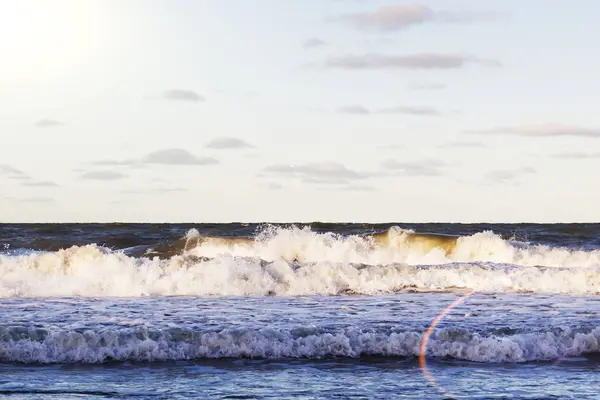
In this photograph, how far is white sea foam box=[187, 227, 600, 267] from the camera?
2941 centimetres

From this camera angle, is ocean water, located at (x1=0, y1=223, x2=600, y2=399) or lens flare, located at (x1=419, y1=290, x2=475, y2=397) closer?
lens flare, located at (x1=419, y1=290, x2=475, y2=397)

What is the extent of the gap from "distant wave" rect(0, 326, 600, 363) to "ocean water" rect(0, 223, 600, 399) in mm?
20

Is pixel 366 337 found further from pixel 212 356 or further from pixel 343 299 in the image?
pixel 343 299

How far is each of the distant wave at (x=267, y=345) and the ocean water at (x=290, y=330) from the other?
0.07ft

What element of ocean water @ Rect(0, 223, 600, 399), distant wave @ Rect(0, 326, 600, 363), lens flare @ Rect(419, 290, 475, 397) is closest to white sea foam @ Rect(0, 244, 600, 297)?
ocean water @ Rect(0, 223, 600, 399)

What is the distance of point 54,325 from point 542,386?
7.71 metres

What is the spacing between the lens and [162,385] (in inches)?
391

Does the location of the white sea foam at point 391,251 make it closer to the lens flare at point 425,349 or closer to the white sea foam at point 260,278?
the white sea foam at point 260,278

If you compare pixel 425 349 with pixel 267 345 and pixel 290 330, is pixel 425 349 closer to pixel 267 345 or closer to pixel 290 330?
pixel 290 330

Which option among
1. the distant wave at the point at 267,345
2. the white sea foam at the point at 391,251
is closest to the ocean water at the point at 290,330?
the distant wave at the point at 267,345

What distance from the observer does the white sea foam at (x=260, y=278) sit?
20.2 m

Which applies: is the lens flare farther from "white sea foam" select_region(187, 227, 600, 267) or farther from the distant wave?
"white sea foam" select_region(187, 227, 600, 267)

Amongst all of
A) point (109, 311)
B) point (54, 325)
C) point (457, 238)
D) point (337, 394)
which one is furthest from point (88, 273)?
point (457, 238)

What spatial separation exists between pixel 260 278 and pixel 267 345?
28.5 ft
